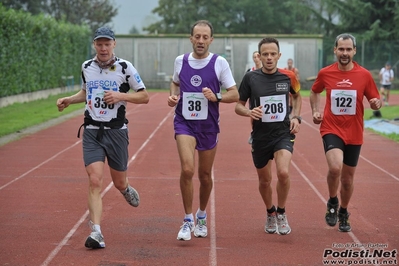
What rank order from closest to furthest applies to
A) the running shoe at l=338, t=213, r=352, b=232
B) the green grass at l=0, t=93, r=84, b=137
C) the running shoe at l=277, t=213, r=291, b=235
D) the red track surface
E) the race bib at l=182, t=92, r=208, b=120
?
the red track surface
the race bib at l=182, t=92, r=208, b=120
the running shoe at l=277, t=213, r=291, b=235
the running shoe at l=338, t=213, r=352, b=232
the green grass at l=0, t=93, r=84, b=137

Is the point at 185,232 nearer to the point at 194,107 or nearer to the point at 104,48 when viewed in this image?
the point at 194,107

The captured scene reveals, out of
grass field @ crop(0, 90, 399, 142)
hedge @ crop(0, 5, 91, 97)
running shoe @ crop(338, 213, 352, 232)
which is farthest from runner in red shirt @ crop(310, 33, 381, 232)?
hedge @ crop(0, 5, 91, 97)

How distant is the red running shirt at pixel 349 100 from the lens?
27.9 feet

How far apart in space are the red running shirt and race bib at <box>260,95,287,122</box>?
61 cm

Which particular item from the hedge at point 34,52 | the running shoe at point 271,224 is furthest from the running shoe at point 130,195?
the hedge at point 34,52

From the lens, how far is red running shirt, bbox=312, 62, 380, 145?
8.51 meters

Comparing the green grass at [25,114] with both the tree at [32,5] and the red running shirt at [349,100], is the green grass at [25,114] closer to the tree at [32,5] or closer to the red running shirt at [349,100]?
the red running shirt at [349,100]

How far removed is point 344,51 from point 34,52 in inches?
1013

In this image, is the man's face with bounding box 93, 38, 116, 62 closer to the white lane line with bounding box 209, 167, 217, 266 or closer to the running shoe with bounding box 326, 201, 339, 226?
the white lane line with bounding box 209, 167, 217, 266

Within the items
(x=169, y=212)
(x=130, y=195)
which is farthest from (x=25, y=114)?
(x=130, y=195)

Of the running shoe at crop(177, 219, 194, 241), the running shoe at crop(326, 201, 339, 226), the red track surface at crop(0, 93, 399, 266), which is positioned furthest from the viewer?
the running shoe at crop(326, 201, 339, 226)

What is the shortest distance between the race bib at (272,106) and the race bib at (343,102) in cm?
62

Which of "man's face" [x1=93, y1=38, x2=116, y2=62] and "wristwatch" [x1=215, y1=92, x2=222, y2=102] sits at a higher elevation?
"man's face" [x1=93, y1=38, x2=116, y2=62]

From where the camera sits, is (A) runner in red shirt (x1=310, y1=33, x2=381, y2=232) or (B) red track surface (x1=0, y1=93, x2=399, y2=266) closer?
(B) red track surface (x1=0, y1=93, x2=399, y2=266)
